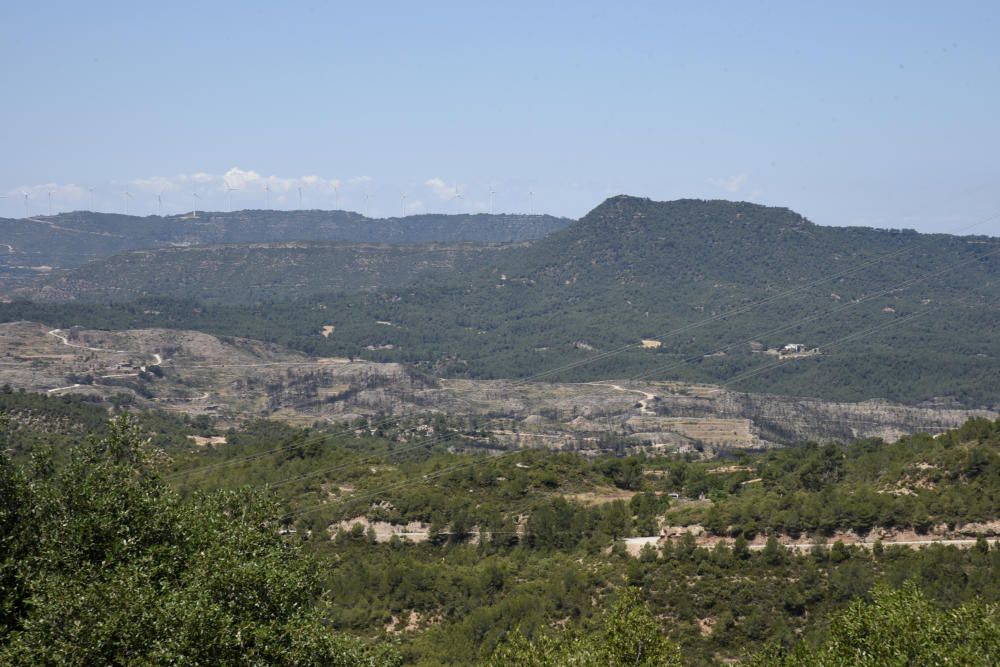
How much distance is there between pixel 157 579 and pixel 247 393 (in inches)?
6466

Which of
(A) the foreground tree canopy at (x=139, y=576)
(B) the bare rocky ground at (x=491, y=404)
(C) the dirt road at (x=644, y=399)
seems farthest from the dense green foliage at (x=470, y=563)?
(C) the dirt road at (x=644, y=399)

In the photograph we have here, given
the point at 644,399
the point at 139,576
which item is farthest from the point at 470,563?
the point at 644,399

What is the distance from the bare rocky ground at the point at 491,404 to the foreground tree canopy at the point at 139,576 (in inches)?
4449

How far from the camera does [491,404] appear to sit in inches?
7480

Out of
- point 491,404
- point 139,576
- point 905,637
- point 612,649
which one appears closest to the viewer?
point 139,576

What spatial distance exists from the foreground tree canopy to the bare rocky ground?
371 ft

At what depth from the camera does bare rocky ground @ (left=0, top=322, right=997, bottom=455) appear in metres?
158

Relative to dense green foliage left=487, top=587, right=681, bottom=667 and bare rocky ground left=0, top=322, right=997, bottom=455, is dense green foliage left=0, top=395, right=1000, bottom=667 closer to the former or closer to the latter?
dense green foliage left=487, top=587, right=681, bottom=667

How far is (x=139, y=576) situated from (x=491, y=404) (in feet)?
535

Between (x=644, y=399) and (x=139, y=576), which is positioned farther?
(x=644, y=399)

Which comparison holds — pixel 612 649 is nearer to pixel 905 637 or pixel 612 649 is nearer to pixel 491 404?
pixel 905 637

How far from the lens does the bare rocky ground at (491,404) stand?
6211 inches

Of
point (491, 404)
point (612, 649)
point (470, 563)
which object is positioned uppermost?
point (612, 649)

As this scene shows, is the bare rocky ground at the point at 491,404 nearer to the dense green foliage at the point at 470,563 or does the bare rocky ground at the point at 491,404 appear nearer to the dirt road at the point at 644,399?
the dirt road at the point at 644,399
